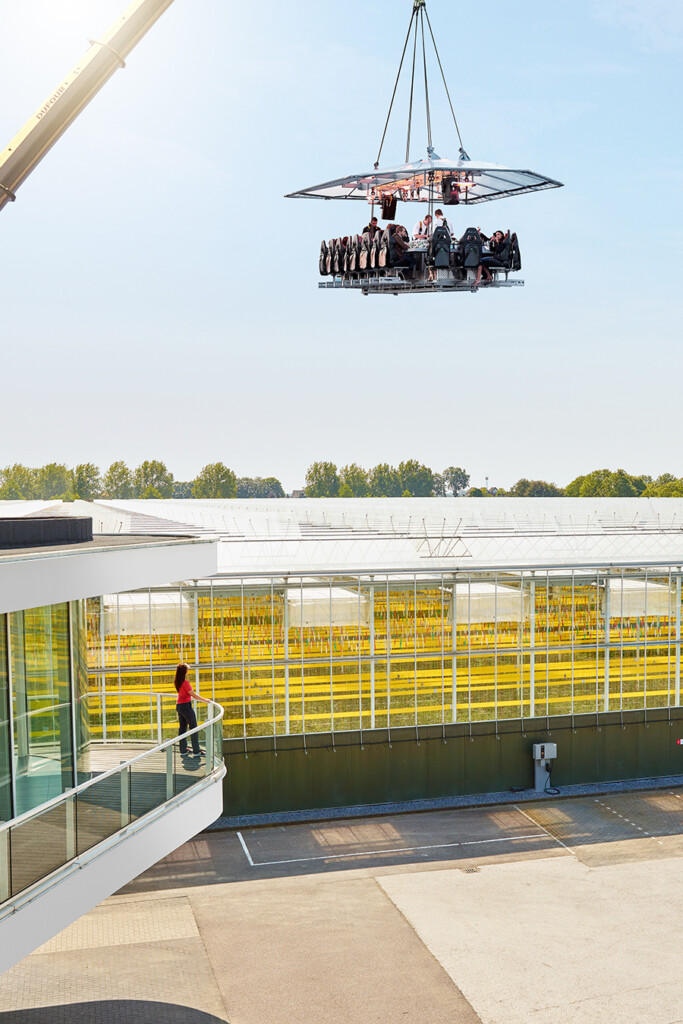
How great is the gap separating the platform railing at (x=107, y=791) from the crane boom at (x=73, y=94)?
1004cm

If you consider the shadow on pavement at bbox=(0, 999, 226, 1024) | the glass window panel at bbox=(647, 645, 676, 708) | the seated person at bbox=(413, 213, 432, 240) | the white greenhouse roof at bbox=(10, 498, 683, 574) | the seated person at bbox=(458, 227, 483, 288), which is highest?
the seated person at bbox=(413, 213, 432, 240)

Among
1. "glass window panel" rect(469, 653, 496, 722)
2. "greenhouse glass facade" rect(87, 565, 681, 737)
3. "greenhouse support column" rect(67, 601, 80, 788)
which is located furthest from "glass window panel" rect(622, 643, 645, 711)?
"greenhouse support column" rect(67, 601, 80, 788)

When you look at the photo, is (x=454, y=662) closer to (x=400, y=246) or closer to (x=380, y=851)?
(x=380, y=851)

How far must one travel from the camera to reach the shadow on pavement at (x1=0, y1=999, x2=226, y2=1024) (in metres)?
15.9

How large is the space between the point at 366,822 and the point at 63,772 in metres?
14.7

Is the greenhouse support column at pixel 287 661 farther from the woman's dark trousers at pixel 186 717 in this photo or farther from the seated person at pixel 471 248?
the woman's dark trousers at pixel 186 717

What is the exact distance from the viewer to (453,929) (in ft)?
64.3

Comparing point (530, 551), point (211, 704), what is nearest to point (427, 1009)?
point (211, 704)

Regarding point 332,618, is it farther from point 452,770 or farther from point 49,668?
point 49,668

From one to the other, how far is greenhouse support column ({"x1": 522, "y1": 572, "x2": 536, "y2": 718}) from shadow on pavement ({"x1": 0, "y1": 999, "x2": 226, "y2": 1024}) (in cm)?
1473

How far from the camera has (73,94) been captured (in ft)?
68.0

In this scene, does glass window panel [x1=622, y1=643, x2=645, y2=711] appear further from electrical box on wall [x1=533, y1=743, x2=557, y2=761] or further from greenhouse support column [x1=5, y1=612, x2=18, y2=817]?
greenhouse support column [x1=5, y1=612, x2=18, y2=817]

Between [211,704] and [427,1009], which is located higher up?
[211,704]

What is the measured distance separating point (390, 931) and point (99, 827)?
962cm
